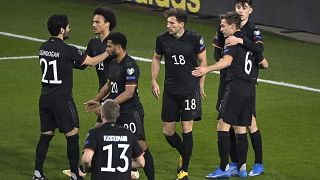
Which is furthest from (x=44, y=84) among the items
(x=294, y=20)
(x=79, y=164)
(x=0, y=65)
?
(x=294, y=20)

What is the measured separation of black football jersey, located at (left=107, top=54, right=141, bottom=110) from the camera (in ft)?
45.7

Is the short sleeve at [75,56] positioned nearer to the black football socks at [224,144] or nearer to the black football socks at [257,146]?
the black football socks at [224,144]

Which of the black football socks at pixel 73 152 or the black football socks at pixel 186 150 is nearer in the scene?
the black football socks at pixel 73 152

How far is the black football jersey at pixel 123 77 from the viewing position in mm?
13930

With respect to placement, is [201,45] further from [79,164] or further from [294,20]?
[294,20]

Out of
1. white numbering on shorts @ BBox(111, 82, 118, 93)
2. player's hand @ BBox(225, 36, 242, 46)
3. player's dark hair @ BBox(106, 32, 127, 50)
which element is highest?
player's dark hair @ BBox(106, 32, 127, 50)

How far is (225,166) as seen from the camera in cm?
1502

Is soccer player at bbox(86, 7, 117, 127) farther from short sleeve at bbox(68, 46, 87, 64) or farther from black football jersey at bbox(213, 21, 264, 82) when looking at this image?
black football jersey at bbox(213, 21, 264, 82)

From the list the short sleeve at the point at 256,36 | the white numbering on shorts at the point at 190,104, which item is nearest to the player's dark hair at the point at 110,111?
the white numbering on shorts at the point at 190,104

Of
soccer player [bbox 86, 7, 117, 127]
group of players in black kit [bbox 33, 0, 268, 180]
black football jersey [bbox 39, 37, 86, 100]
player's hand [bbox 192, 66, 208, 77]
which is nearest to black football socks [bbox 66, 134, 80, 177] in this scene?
group of players in black kit [bbox 33, 0, 268, 180]

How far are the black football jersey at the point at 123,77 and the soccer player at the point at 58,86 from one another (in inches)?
18.1

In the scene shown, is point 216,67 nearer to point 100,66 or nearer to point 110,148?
point 100,66

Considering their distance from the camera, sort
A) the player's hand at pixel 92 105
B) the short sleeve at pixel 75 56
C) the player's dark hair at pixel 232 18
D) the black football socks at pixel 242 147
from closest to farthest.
Result: the player's hand at pixel 92 105, the short sleeve at pixel 75 56, the player's dark hair at pixel 232 18, the black football socks at pixel 242 147

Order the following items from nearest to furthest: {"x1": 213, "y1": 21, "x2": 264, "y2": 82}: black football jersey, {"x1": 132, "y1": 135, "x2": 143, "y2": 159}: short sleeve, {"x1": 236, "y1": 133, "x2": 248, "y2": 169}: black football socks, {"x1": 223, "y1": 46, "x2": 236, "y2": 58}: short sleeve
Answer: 1. {"x1": 132, "y1": 135, "x2": 143, "y2": 159}: short sleeve
2. {"x1": 223, "y1": 46, "x2": 236, "y2": 58}: short sleeve
3. {"x1": 213, "y1": 21, "x2": 264, "y2": 82}: black football jersey
4. {"x1": 236, "y1": 133, "x2": 248, "y2": 169}: black football socks
